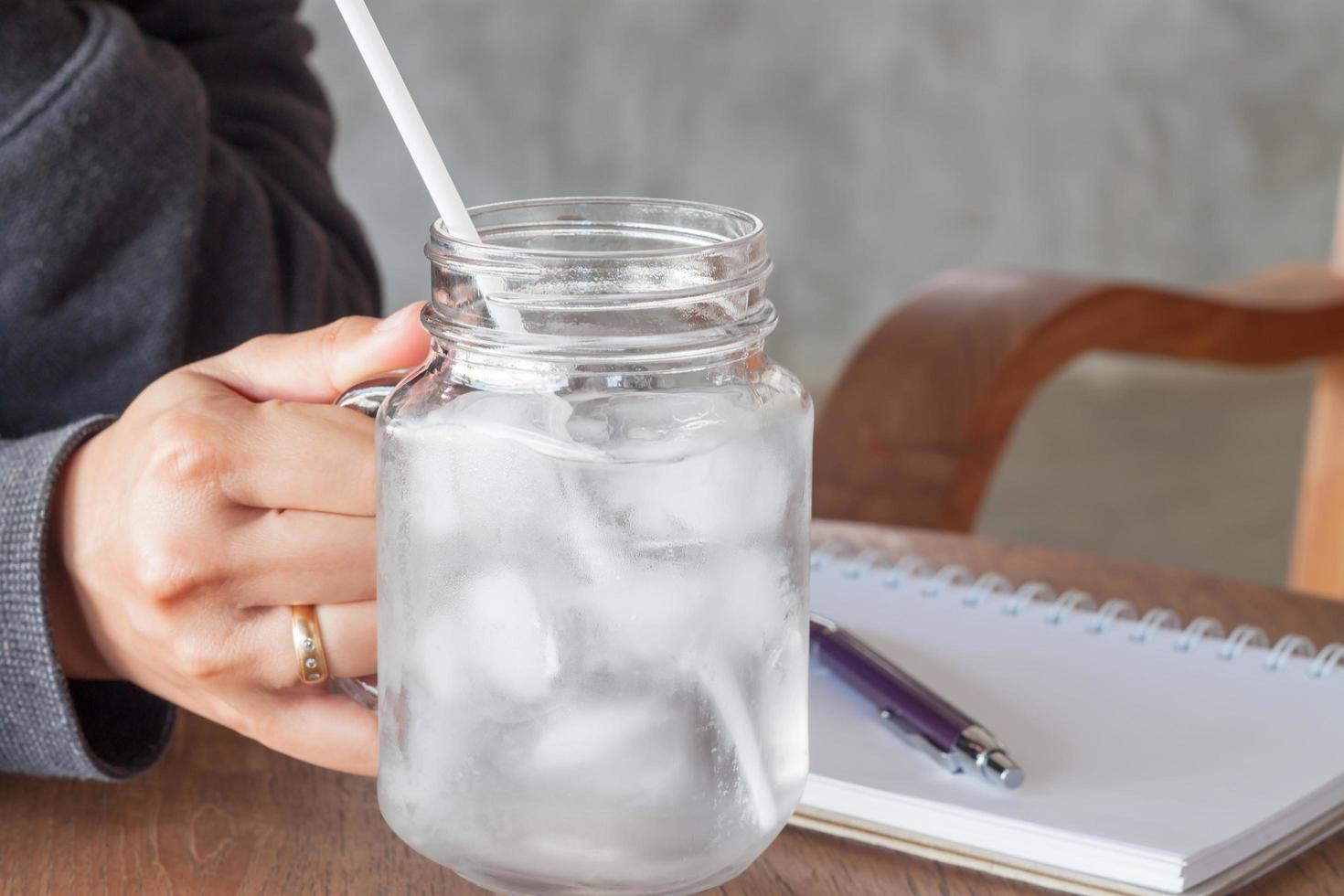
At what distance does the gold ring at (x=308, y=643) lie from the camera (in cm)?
46

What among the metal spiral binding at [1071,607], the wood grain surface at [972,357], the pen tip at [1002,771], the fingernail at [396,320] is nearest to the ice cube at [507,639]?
the fingernail at [396,320]

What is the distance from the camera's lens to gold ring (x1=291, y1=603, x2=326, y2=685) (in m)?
0.46

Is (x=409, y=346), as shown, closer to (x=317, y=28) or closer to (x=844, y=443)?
(x=844, y=443)

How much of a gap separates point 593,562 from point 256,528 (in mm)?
137

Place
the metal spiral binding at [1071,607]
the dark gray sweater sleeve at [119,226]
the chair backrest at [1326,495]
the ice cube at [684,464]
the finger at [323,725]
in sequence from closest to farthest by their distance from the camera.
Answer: the ice cube at [684,464], the finger at [323,725], the metal spiral binding at [1071,607], the dark gray sweater sleeve at [119,226], the chair backrest at [1326,495]

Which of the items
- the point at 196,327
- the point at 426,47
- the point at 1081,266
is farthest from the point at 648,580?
the point at 1081,266

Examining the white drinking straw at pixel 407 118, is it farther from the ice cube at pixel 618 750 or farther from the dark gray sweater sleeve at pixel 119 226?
the dark gray sweater sleeve at pixel 119 226

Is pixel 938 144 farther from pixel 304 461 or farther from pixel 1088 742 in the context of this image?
pixel 304 461

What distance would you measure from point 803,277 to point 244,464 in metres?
2.54

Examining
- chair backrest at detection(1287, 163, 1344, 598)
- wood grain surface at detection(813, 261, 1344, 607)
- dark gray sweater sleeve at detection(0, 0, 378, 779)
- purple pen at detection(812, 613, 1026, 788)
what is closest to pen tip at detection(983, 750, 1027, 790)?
purple pen at detection(812, 613, 1026, 788)

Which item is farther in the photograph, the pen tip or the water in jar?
the pen tip

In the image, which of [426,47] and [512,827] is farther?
[426,47]

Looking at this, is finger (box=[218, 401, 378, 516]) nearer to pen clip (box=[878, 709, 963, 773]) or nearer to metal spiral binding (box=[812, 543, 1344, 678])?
pen clip (box=[878, 709, 963, 773])

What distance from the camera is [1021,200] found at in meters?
2.91
